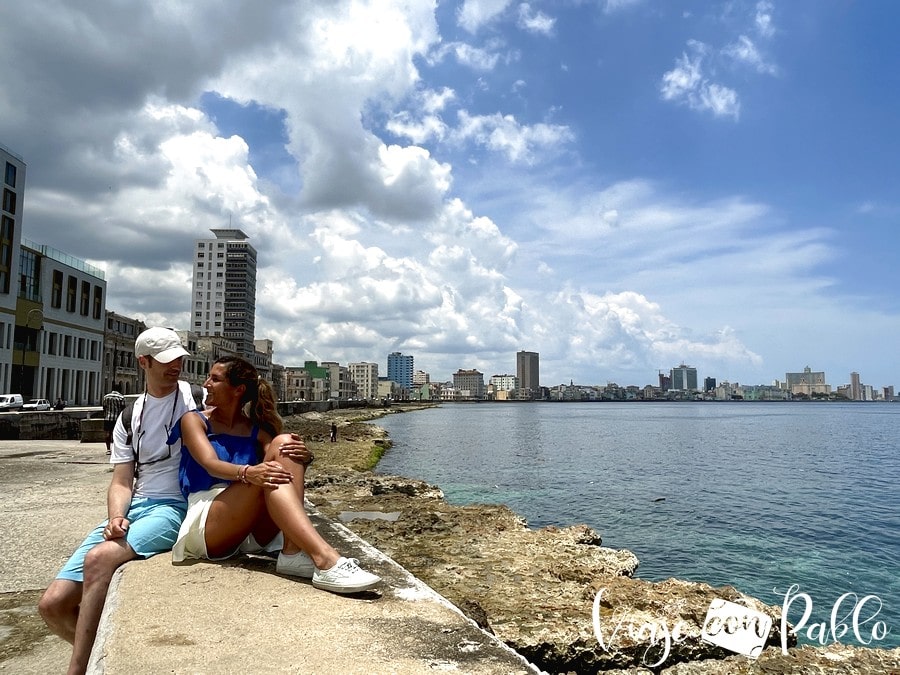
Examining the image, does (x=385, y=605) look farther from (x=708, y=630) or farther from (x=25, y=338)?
(x=25, y=338)

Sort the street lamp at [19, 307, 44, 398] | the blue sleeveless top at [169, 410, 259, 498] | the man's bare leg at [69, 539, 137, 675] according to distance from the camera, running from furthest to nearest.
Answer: the street lamp at [19, 307, 44, 398], the blue sleeveless top at [169, 410, 259, 498], the man's bare leg at [69, 539, 137, 675]

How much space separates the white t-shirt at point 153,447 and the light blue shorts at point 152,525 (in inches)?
2.8

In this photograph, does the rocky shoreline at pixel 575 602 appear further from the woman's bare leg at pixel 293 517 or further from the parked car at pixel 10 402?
the parked car at pixel 10 402

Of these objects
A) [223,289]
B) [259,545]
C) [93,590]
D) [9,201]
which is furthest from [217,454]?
[223,289]

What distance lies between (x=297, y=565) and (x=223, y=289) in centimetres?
16785

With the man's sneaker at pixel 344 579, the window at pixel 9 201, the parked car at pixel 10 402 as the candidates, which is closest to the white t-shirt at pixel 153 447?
the man's sneaker at pixel 344 579

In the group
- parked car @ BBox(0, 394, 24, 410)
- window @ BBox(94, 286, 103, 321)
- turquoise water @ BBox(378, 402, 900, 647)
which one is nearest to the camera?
turquoise water @ BBox(378, 402, 900, 647)

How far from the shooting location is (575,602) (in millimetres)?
8188

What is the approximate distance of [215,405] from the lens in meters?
4.85

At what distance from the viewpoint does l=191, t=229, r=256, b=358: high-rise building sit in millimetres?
159875

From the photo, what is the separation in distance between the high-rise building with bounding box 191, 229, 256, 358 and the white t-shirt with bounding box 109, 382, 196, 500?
527 feet

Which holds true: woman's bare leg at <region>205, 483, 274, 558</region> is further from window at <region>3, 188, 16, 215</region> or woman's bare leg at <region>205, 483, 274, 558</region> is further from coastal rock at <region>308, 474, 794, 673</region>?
window at <region>3, 188, 16, 215</region>

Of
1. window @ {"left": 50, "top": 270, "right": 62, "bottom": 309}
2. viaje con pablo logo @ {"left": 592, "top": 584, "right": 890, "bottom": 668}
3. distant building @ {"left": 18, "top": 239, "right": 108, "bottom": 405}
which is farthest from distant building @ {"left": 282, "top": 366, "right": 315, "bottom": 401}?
viaje con pablo logo @ {"left": 592, "top": 584, "right": 890, "bottom": 668}

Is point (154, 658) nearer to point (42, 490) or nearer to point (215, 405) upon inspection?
point (215, 405)
